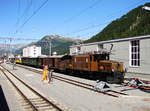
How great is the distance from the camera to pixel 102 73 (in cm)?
1808

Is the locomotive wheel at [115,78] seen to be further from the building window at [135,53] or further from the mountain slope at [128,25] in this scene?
the mountain slope at [128,25]

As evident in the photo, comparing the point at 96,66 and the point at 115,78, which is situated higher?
the point at 96,66

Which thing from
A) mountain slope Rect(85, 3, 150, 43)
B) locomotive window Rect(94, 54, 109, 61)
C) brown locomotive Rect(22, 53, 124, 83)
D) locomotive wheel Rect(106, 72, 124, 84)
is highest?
mountain slope Rect(85, 3, 150, 43)

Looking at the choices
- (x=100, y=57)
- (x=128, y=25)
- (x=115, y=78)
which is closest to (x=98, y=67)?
(x=100, y=57)

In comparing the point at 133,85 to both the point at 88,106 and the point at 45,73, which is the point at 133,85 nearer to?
the point at 88,106

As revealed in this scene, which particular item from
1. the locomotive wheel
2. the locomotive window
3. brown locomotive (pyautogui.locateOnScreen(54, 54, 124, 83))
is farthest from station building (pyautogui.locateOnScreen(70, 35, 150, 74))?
the locomotive wheel

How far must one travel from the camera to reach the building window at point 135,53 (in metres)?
20.9

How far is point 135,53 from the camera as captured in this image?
21266mm

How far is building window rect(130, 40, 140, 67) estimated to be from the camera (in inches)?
824

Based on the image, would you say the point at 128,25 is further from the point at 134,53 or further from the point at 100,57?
the point at 100,57

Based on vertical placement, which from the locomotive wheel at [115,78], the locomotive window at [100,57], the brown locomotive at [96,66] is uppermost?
the locomotive window at [100,57]

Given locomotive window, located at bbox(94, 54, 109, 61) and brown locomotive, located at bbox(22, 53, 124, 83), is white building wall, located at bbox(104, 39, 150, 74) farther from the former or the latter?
locomotive window, located at bbox(94, 54, 109, 61)

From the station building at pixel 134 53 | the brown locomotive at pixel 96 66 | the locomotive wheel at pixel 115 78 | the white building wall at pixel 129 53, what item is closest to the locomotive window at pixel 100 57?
the brown locomotive at pixel 96 66

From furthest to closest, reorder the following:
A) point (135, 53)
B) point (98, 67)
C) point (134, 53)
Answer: point (134, 53), point (135, 53), point (98, 67)
